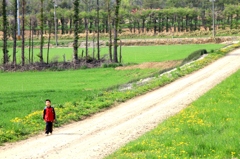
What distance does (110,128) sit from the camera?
22000 mm

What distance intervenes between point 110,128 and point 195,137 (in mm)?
5184

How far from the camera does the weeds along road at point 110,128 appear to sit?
1772 cm

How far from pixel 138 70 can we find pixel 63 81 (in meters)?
8.64

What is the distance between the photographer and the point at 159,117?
24.2 metres

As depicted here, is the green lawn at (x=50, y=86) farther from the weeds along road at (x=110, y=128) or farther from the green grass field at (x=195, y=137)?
the green grass field at (x=195, y=137)

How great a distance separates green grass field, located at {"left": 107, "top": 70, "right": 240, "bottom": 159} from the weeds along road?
3.37ft

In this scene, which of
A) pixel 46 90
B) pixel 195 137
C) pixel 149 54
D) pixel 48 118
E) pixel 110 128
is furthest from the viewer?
pixel 149 54

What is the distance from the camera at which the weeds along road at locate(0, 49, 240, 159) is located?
58.1ft

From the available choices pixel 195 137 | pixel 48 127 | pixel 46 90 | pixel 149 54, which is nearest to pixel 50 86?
pixel 46 90

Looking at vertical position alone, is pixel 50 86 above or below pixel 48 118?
below

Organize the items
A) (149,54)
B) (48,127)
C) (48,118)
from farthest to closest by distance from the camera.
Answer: (149,54), (48,127), (48,118)

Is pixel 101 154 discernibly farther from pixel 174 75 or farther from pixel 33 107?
pixel 174 75

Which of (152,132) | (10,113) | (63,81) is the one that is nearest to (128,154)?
(152,132)

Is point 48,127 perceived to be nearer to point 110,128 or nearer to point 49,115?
point 49,115
